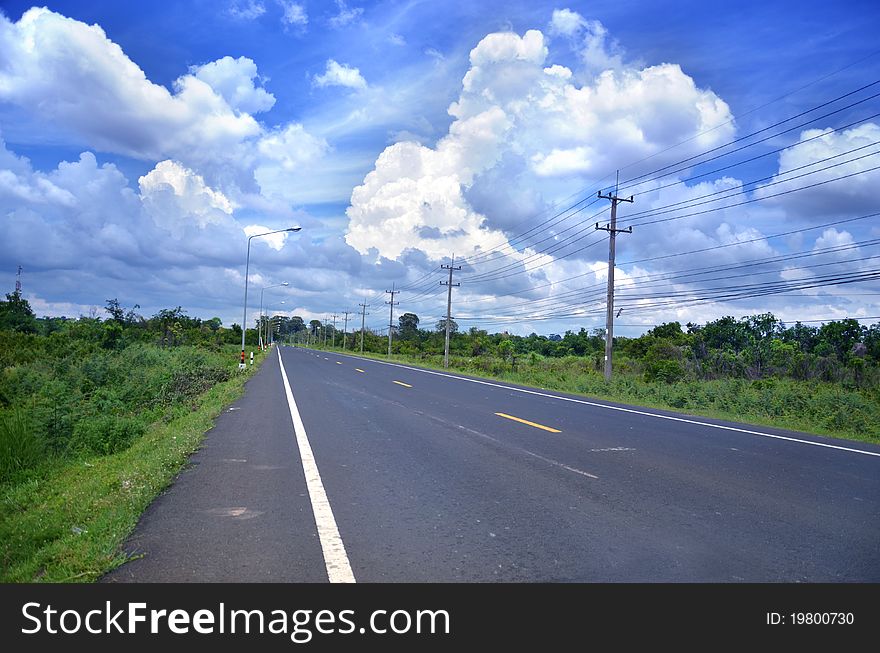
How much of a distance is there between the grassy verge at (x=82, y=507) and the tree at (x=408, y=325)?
4682 inches

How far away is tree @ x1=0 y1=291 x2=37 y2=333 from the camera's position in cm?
4628

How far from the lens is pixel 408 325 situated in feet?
453

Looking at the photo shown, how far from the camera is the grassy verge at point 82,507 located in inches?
183

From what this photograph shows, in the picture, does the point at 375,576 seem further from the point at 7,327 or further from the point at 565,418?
the point at 7,327

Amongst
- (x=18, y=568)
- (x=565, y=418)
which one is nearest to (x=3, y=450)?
(x=18, y=568)

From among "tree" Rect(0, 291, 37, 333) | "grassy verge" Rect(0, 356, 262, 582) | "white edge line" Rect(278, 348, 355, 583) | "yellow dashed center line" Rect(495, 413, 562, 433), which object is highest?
"tree" Rect(0, 291, 37, 333)

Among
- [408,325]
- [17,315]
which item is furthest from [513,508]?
[408,325]

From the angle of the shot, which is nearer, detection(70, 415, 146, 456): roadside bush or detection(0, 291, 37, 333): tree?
detection(70, 415, 146, 456): roadside bush

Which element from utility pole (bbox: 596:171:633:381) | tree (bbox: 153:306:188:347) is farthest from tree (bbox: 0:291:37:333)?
utility pole (bbox: 596:171:633:381)

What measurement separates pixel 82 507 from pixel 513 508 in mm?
4565

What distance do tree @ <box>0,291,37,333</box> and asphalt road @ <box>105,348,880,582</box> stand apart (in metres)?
44.7

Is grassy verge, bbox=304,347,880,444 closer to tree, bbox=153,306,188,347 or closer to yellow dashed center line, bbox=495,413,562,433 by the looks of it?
yellow dashed center line, bbox=495,413,562,433

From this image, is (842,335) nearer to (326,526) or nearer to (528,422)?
(528,422)
